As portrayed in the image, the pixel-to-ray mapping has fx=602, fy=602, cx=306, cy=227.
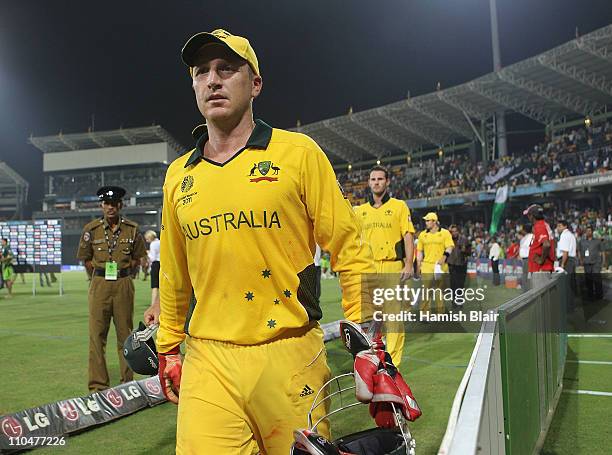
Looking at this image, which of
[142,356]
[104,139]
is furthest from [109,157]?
[142,356]

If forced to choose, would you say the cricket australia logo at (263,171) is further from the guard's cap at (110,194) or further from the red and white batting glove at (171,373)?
the guard's cap at (110,194)

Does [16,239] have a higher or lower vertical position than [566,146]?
lower

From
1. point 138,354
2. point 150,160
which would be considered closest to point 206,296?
point 138,354

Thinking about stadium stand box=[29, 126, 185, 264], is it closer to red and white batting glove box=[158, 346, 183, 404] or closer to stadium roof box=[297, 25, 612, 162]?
stadium roof box=[297, 25, 612, 162]

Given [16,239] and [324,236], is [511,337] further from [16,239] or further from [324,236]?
[16,239]

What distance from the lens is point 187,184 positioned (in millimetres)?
2434

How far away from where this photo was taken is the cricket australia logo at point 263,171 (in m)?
Answer: 2.26

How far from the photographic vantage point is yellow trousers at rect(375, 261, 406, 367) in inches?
277

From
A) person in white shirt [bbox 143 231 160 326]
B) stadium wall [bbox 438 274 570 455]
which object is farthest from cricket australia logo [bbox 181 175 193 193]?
stadium wall [bbox 438 274 570 455]

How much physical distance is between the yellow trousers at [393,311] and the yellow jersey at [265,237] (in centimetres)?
484

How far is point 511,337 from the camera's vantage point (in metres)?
3.13

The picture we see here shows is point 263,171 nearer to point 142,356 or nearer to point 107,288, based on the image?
point 142,356

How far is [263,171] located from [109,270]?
510 cm

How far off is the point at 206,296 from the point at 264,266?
276 millimetres
